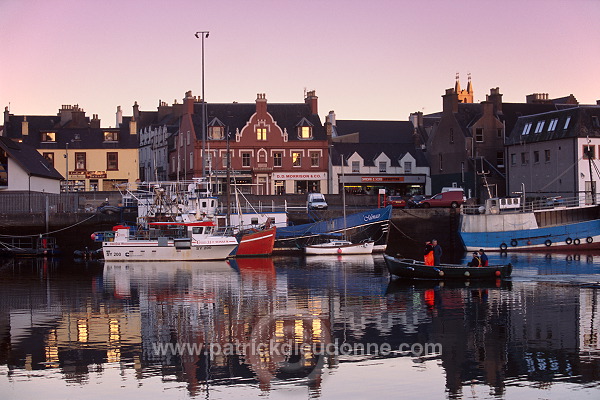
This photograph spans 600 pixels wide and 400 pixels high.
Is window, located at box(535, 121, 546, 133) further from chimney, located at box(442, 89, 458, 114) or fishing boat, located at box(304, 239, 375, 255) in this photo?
fishing boat, located at box(304, 239, 375, 255)

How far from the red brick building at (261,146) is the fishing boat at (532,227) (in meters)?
27.6

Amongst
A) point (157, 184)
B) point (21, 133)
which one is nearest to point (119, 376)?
point (157, 184)

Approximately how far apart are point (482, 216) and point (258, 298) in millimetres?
37238

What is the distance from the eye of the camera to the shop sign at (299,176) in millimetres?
94938

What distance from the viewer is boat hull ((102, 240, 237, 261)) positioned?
6181 centimetres

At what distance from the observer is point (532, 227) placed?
227 feet

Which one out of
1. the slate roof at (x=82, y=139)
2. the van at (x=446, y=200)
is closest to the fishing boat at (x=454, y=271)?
the van at (x=446, y=200)

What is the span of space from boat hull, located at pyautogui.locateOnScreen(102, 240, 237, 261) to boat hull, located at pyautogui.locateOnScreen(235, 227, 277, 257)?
206cm

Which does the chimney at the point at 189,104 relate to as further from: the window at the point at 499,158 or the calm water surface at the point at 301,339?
the calm water surface at the point at 301,339

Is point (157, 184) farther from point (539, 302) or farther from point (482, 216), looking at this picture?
point (539, 302)

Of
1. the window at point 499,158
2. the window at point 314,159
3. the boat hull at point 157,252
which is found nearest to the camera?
the boat hull at point 157,252

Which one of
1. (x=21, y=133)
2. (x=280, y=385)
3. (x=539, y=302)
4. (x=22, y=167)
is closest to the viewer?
(x=280, y=385)

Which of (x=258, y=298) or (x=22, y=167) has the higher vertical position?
(x=22, y=167)

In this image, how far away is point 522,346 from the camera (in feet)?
80.9
